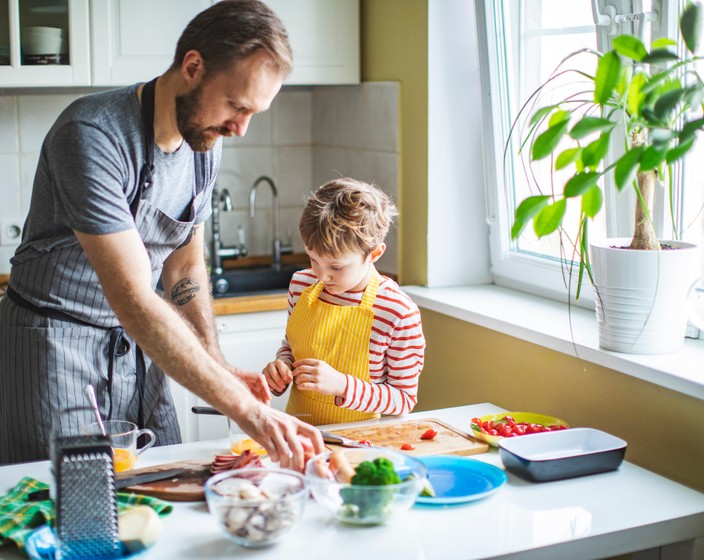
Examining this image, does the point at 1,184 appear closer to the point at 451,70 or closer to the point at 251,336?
the point at 251,336

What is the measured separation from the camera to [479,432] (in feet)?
5.74

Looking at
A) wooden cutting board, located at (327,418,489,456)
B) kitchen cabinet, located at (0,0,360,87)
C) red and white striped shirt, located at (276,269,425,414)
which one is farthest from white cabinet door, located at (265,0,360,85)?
wooden cutting board, located at (327,418,489,456)

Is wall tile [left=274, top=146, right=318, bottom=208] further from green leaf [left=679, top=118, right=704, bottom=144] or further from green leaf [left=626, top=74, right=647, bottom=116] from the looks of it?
green leaf [left=679, top=118, right=704, bottom=144]

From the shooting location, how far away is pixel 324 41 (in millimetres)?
2963

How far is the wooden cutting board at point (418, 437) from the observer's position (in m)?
1.70

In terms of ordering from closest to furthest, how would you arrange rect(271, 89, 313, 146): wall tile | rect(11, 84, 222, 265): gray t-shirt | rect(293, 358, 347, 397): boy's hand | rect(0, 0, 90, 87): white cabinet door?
1. rect(11, 84, 222, 265): gray t-shirt
2. rect(293, 358, 347, 397): boy's hand
3. rect(0, 0, 90, 87): white cabinet door
4. rect(271, 89, 313, 146): wall tile

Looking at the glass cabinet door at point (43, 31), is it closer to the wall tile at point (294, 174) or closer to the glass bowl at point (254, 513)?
the wall tile at point (294, 174)

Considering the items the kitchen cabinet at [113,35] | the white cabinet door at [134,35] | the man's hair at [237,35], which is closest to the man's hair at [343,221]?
the man's hair at [237,35]

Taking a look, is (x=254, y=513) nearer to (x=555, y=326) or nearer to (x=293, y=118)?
(x=555, y=326)

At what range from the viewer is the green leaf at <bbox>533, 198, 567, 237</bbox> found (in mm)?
1505

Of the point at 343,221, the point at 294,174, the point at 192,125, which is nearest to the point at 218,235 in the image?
the point at 294,174

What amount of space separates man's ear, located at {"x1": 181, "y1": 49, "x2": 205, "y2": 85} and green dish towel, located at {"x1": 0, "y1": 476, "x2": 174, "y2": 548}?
28.8 inches

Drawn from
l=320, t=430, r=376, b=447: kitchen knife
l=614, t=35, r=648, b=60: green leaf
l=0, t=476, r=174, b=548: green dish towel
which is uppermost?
l=614, t=35, r=648, b=60: green leaf

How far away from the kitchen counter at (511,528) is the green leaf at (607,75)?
0.65 meters
